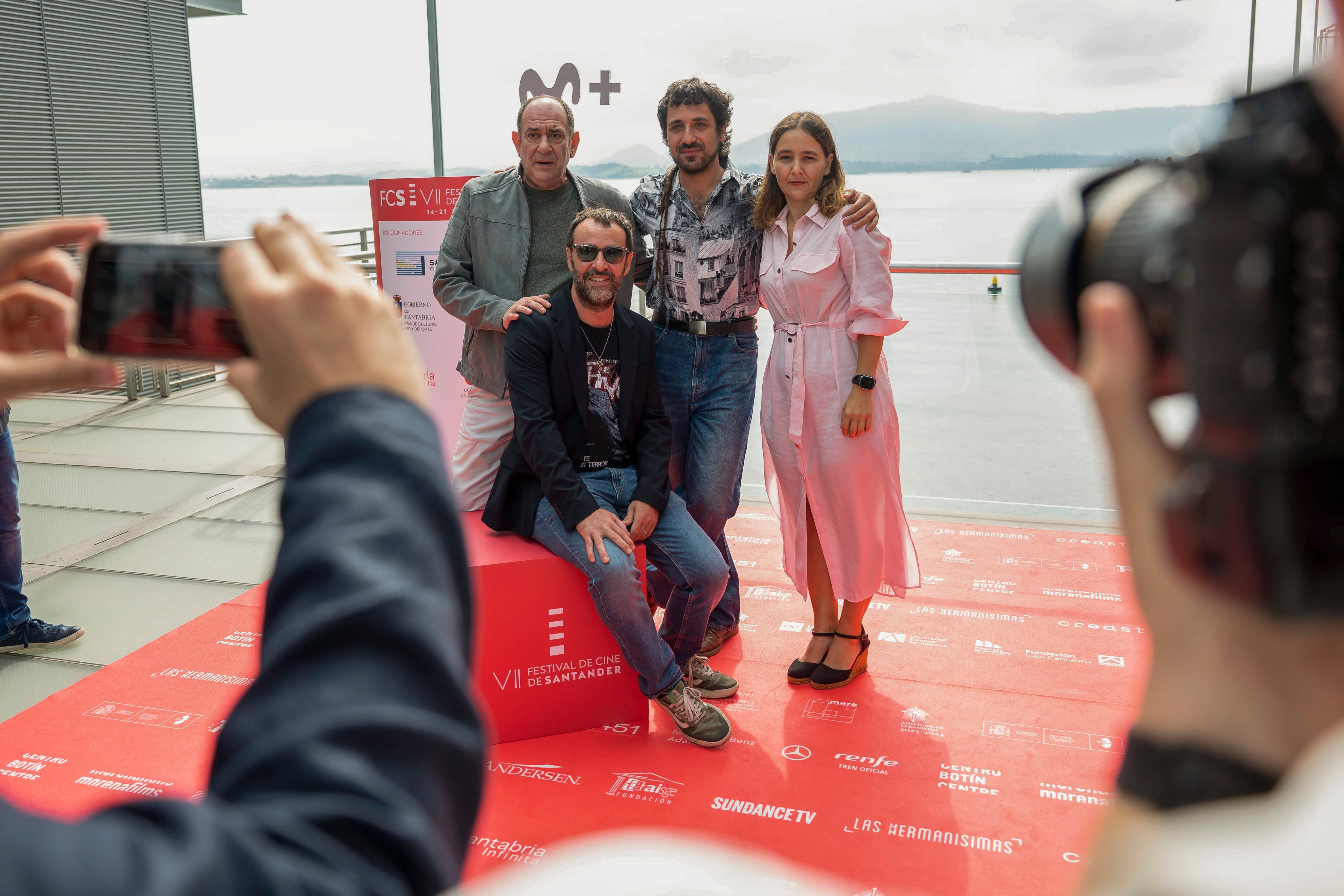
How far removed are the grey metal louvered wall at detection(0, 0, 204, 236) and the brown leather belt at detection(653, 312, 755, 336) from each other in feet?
16.8

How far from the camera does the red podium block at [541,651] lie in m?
2.28

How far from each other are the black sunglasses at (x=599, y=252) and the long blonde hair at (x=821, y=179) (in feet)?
1.46

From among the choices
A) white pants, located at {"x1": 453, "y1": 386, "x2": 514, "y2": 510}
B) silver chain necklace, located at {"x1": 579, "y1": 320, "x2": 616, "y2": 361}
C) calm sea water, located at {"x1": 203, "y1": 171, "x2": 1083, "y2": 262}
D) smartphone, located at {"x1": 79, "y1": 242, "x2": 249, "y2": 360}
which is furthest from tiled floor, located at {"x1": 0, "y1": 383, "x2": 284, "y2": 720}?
smartphone, located at {"x1": 79, "y1": 242, "x2": 249, "y2": 360}

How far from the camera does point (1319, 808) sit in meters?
0.23

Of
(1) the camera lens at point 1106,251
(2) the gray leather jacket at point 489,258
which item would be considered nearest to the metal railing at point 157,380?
(2) the gray leather jacket at point 489,258

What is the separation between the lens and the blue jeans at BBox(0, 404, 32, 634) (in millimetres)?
2715

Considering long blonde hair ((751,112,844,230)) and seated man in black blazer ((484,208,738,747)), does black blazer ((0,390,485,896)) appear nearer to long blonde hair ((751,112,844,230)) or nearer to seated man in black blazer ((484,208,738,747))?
seated man in black blazer ((484,208,738,747))

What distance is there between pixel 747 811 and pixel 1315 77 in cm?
196

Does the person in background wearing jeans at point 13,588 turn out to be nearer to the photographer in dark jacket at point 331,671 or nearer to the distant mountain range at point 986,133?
the photographer in dark jacket at point 331,671

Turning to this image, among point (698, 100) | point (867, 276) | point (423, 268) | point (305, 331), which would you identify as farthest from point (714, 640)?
point (305, 331)

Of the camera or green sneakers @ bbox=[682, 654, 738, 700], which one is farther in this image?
green sneakers @ bbox=[682, 654, 738, 700]

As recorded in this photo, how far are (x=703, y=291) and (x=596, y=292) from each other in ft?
1.24

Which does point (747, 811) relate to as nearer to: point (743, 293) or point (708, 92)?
point (743, 293)

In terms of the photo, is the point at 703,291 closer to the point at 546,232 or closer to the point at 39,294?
the point at 546,232
